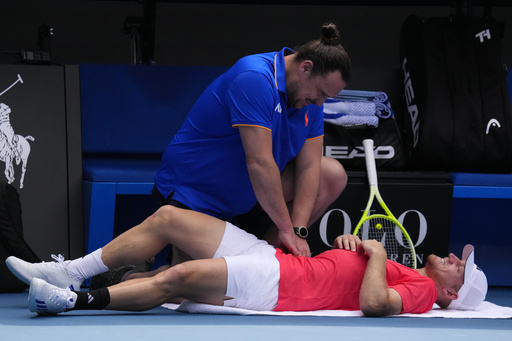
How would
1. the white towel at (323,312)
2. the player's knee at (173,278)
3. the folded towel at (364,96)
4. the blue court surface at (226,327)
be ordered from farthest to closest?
the folded towel at (364,96), the white towel at (323,312), the player's knee at (173,278), the blue court surface at (226,327)

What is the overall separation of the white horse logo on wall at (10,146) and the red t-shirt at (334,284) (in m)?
1.45

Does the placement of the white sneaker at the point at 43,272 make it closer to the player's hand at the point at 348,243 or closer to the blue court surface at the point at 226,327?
the blue court surface at the point at 226,327

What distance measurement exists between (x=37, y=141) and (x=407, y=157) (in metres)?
1.80

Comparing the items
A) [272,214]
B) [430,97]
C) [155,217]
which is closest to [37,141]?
[155,217]

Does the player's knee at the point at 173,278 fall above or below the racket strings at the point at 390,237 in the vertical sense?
above

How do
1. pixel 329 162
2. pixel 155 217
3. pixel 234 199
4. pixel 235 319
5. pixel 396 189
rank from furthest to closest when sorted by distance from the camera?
pixel 396 189, pixel 329 162, pixel 234 199, pixel 155 217, pixel 235 319

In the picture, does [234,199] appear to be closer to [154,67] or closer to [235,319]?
[235,319]

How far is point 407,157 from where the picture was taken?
3734 mm

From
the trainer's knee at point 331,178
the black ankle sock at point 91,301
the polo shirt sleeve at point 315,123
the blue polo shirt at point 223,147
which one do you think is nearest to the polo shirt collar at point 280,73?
the blue polo shirt at point 223,147

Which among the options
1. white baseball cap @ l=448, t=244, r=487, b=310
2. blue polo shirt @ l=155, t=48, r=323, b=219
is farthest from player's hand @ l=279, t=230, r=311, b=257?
white baseball cap @ l=448, t=244, r=487, b=310

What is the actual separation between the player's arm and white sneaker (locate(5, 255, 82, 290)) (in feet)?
3.25

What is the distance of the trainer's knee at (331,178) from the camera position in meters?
3.01

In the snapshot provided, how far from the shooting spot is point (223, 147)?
9.16ft

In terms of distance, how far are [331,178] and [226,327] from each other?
3.53 ft
